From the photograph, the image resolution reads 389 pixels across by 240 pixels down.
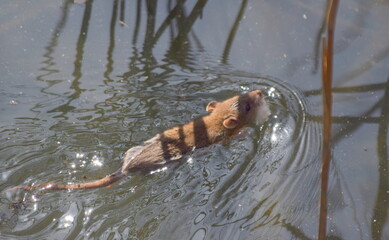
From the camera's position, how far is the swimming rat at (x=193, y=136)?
14.3 feet

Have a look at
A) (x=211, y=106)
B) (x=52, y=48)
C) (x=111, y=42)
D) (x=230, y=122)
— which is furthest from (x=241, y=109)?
(x=52, y=48)

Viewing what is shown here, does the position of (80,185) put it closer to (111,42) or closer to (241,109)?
(241,109)

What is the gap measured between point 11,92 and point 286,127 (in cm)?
266

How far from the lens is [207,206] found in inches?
160

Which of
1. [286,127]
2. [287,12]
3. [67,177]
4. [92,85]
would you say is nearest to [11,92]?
[92,85]

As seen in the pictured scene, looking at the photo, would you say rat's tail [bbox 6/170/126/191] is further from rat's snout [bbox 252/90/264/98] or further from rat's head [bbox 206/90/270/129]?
rat's snout [bbox 252/90/264/98]

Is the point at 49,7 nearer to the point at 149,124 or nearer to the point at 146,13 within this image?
the point at 146,13

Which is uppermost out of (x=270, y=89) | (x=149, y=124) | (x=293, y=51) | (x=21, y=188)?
(x=293, y=51)

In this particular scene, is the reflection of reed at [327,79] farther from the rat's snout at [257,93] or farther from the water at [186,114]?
the rat's snout at [257,93]

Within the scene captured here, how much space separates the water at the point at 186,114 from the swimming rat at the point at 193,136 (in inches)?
3.6

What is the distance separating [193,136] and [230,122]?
47 centimetres

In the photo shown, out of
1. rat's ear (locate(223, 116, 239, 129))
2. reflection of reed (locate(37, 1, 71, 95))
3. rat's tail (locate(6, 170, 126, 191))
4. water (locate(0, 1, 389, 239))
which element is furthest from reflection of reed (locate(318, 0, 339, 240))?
reflection of reed (locate(37, 1, 71, 95))

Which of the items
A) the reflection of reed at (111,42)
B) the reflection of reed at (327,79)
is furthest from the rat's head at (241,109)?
the reflection of reed at (327,79)

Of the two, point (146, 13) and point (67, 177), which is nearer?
point (67, 177)
